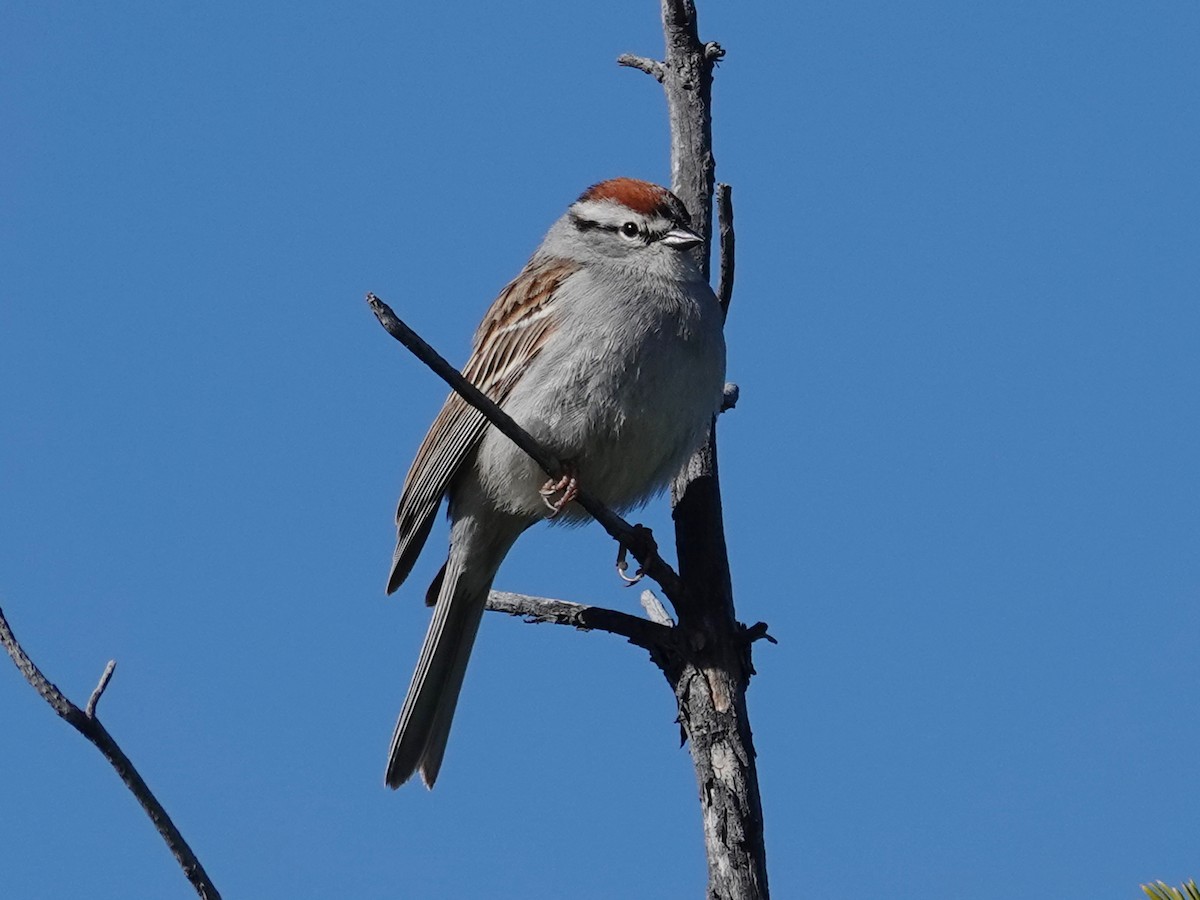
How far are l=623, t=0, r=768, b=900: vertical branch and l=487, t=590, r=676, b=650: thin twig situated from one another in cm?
9

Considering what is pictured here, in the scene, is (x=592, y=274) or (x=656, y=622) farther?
(x=592, y=274)

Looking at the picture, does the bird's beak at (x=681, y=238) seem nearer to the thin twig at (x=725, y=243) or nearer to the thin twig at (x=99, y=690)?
the thin twig at (x=725, y=243)

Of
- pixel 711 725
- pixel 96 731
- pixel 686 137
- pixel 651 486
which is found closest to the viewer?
pixel 96 731

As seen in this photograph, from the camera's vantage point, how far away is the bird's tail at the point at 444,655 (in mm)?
5781

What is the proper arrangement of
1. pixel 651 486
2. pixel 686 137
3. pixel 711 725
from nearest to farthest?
1. pixel 711 725
2. pixel 651 486
3. pixel 686 137

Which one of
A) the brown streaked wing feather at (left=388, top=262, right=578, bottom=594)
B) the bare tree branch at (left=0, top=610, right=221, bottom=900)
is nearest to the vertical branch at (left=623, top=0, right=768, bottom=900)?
the brown streaked wing feather at (left=388, top=262, right=578, bottom=594)

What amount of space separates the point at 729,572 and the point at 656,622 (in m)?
0.36

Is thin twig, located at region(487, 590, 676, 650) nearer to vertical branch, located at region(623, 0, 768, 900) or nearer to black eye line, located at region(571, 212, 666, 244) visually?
vertical branch, located at region(623, 0, 768, 900)

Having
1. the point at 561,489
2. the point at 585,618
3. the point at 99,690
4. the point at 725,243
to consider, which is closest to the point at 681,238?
the point at 725,243

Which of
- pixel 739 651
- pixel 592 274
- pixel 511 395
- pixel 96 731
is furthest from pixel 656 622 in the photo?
pixel 96 731

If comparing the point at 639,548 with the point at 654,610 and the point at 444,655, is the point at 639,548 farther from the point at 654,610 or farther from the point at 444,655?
the point at 444,655

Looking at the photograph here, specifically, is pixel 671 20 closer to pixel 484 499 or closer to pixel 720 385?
pixel 720 385

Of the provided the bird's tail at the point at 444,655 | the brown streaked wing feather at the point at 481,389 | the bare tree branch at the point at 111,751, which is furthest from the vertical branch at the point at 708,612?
the bare tree branch at the point at 111,751

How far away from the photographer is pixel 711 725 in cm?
453
